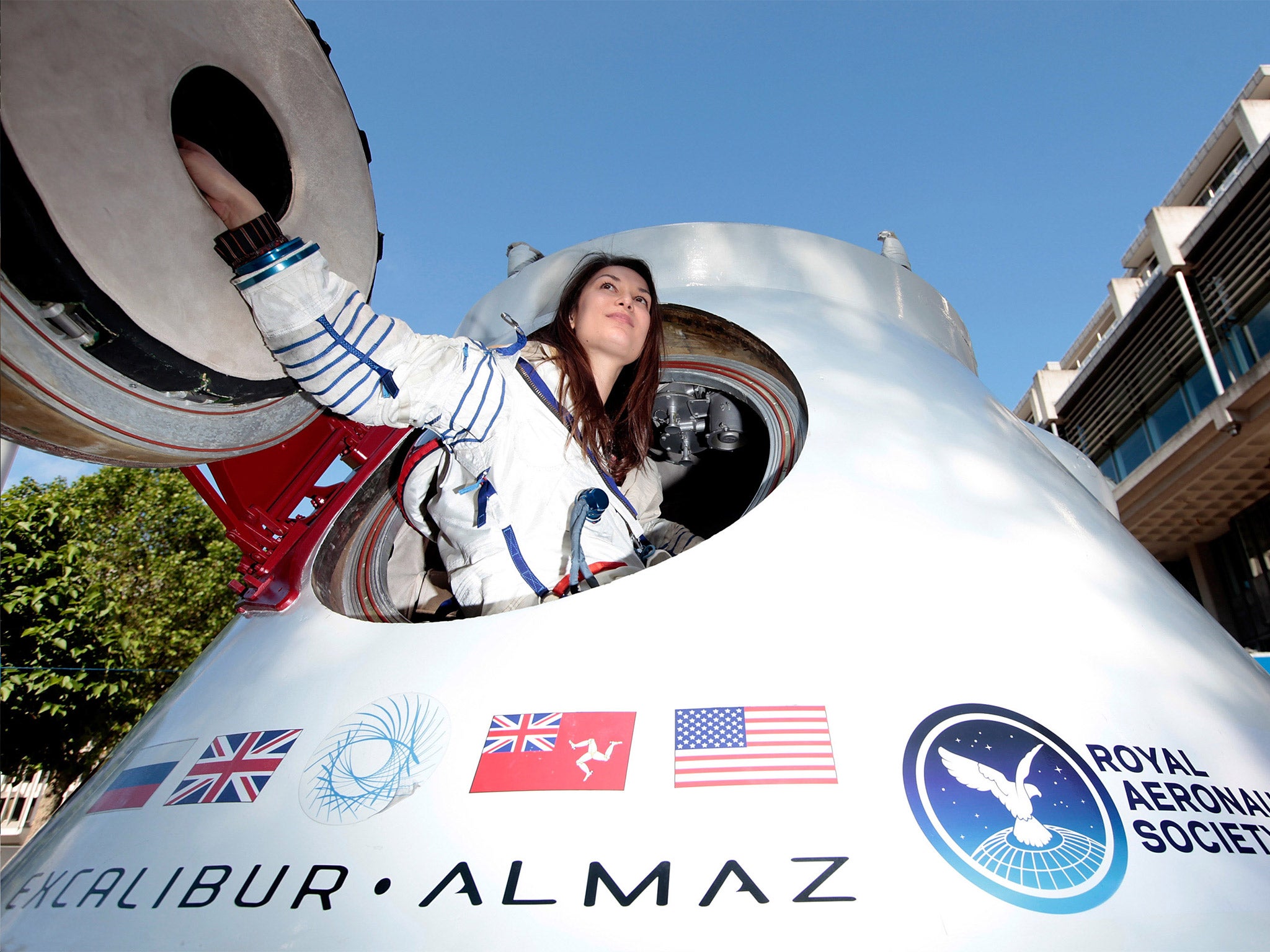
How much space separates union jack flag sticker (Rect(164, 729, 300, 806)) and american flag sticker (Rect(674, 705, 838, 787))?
0.60 metres

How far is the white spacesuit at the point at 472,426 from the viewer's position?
1.31 meters

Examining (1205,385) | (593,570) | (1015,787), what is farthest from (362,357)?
(1205,385)

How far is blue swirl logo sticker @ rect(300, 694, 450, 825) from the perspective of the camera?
3.44 ft

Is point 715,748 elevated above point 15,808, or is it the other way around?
point 15,808

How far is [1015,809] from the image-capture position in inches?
37.6

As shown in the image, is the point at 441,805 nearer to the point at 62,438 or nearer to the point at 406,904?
the point at 406,904

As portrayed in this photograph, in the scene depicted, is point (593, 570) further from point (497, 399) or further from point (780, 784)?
point (780, 784)

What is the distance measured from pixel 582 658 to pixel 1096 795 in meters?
0.69

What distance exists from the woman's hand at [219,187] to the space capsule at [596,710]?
5cm

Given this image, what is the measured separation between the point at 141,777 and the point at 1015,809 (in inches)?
50.1

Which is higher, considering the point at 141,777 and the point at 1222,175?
the point at 1222,175

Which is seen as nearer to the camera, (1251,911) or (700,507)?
(1251,911)

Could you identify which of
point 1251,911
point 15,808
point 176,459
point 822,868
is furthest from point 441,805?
point 15,808

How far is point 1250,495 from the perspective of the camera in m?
11.0
